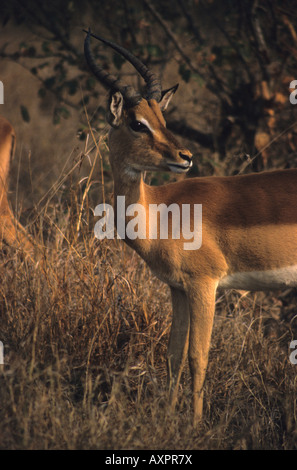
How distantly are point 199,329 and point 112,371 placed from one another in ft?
1.79

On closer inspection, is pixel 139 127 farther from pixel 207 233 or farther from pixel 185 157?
pixel 207 233

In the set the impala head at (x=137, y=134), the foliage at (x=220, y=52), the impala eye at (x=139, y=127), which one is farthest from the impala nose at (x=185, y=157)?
the foliage at (x=220, y=52)

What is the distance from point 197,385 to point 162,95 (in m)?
1.76

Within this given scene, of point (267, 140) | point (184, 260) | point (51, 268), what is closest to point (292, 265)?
point (184, 260)

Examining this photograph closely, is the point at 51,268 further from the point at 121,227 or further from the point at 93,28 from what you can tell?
the point at 93,28

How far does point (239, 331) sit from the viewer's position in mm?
4641

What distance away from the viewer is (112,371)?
3746mm

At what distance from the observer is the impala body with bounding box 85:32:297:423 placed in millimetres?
3721

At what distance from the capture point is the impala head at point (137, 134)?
360 centimetres

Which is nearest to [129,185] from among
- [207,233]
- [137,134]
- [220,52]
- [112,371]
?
[137,134]

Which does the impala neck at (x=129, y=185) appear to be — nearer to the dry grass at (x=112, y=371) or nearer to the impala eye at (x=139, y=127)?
the impala eye at (x=139, y=127)

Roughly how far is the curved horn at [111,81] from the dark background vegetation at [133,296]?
53 cm

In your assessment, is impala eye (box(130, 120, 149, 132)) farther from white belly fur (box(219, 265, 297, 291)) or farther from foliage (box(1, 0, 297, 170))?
foliage (box(1, 0, 297, 170))

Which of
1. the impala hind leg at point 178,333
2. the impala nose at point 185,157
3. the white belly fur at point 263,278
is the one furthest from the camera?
the impala hind leg at point 178,333
